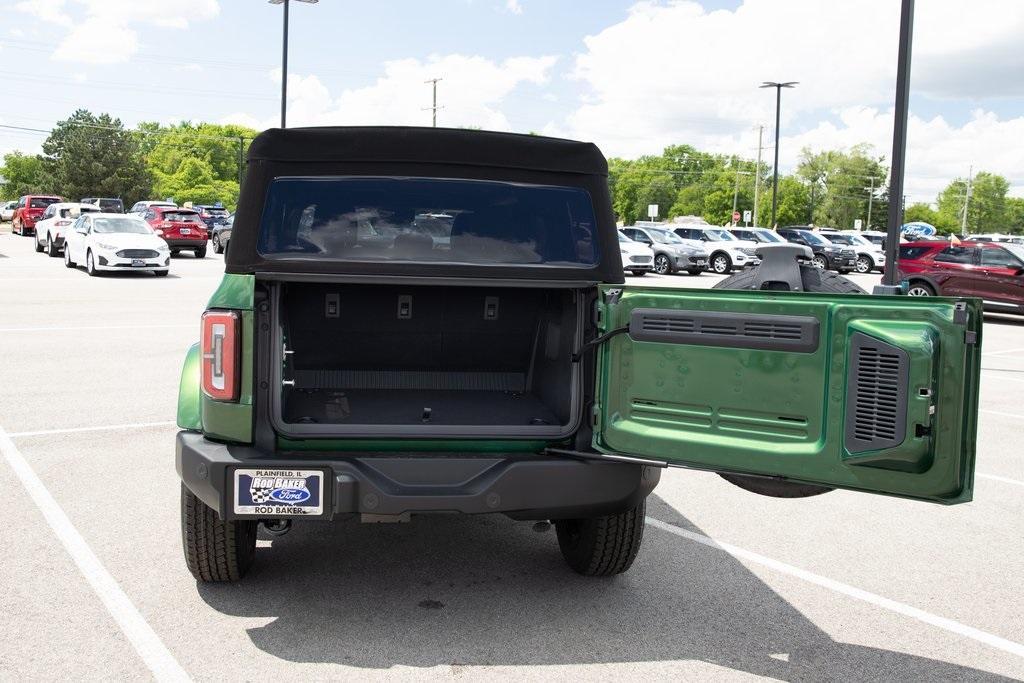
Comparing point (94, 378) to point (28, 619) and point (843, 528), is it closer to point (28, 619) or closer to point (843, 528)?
point (28, 619)

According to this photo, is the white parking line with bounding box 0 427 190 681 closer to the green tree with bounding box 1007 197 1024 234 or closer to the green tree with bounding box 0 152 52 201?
the green tree with bounding box 0 152 52 201

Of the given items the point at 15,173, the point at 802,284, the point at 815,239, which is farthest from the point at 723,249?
the point at 15,173

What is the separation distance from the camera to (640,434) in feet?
12.6

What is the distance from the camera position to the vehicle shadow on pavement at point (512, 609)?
3730mm

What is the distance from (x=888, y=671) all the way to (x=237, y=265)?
9.41 feet

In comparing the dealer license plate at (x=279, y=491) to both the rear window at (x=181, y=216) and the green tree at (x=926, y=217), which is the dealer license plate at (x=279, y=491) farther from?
the green tree at (x=926, y=217)

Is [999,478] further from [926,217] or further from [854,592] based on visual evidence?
[926,217]

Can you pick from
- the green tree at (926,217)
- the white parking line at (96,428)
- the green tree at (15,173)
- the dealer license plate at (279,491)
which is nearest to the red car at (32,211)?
the white parking line at (96,428)

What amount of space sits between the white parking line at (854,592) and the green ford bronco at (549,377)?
87cm

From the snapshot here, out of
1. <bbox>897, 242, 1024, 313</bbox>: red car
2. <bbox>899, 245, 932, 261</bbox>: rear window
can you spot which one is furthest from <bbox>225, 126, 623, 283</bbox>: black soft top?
<bbox>899, 245, 932, 261</bbox>: rear window

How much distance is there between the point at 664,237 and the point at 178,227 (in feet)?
51.8

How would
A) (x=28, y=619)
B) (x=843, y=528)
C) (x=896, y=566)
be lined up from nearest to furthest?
(x=28, y=619) → (x=896, y=566) → (x=843, y=528)

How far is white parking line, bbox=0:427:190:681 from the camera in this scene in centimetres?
357

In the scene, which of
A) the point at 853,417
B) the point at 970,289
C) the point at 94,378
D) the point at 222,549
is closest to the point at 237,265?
the point at 222,549
